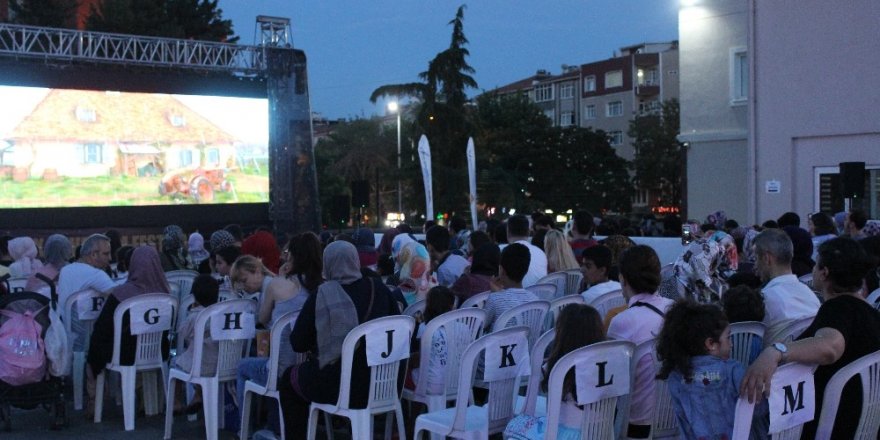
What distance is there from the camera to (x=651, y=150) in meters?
42.8

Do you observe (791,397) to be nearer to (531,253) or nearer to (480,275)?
(480,275)

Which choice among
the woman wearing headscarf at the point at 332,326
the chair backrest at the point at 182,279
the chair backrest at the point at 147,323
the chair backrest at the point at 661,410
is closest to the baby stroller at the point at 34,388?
the chair backrest at the point at 147,323

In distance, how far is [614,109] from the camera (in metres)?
60.0

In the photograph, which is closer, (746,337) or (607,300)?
(746,337)

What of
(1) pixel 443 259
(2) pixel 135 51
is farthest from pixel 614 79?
(1) pixel 443 259

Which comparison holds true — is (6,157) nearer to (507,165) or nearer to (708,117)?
(708,117)

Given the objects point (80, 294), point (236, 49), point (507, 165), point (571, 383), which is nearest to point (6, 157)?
point (236, 49)

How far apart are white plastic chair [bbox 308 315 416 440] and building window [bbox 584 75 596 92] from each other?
57856 millimetres

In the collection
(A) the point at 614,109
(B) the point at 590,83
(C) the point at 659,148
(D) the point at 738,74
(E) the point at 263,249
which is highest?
(B) the point at 590,83

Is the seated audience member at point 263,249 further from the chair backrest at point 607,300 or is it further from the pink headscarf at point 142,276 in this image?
the chair backrest at point 607,300

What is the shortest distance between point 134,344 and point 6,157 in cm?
1371

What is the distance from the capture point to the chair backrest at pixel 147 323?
6.13 m

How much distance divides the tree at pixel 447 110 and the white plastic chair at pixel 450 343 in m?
26.5

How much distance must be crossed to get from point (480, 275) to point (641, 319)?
7.50 feet
